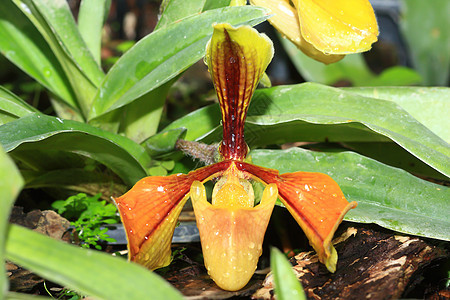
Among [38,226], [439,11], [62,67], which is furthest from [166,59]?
[439,11]

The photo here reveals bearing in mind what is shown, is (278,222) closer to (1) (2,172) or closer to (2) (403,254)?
(2) (403,254)

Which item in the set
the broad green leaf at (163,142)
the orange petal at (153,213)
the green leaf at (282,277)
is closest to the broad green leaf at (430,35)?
the broad green leaf at (163,142)

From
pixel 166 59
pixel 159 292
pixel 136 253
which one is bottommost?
pixel 136 253

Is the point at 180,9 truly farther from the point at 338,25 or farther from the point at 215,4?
the point at 338,25

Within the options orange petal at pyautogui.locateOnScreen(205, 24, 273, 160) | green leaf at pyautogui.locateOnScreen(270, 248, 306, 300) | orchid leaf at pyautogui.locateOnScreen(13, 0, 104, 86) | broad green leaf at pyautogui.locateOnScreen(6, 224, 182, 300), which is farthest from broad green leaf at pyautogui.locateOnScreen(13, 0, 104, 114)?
green leaf at pyautogui.locateOnScreen(270, 248, 306, 300)

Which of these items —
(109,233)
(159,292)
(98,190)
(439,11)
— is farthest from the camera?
(439,11)

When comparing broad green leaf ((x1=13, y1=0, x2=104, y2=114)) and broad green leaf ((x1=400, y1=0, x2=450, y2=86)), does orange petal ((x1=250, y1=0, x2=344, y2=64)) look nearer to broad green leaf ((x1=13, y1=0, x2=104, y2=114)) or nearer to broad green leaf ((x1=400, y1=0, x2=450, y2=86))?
broad green leaf ((x1=13, y1=0, x2=104, y2=114))
